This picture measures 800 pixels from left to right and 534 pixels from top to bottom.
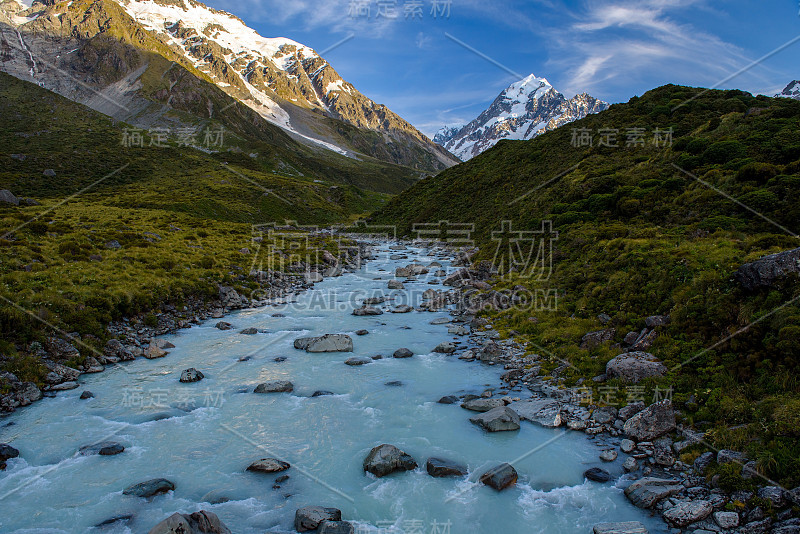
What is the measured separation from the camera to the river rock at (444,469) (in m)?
11.0

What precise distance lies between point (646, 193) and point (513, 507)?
26.0 m

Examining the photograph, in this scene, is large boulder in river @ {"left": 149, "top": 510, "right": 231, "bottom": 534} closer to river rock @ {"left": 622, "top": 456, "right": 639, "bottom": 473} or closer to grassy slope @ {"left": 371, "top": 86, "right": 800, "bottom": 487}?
river rock @ {"left": 622, "top": 456, "right": 639, "bottom": 473}

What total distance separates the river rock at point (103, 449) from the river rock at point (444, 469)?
30.3 ft

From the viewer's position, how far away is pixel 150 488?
1022 centimetres

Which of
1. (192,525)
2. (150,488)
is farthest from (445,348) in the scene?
(192,525)

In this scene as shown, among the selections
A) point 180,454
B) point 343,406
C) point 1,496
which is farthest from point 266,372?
point 1,496

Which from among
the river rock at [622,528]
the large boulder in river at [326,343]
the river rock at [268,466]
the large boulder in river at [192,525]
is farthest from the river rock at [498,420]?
the large boulder in river at [326,343]

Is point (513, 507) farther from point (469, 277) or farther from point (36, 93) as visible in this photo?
point (36, 93)

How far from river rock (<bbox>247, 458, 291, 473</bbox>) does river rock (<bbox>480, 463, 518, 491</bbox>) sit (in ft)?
18.3

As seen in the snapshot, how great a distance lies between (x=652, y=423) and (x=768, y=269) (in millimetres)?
6504

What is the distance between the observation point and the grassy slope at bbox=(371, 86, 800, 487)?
1099cm

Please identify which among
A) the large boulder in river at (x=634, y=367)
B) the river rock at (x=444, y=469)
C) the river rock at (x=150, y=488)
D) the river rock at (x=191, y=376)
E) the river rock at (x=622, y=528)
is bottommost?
the river rock at (x=150, y=488)

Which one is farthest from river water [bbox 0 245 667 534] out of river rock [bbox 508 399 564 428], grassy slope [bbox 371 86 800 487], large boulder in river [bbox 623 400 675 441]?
grassy slope [bbox 371 86 800 487]

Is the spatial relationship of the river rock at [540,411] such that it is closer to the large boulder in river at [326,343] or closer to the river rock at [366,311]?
the large boulder in river at [326,343]
